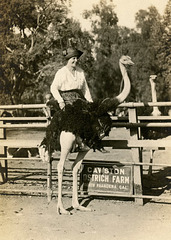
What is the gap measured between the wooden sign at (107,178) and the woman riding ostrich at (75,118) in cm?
55

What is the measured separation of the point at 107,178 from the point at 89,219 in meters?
0.99

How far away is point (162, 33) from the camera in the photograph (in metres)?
22.7

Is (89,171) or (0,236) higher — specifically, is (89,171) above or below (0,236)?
above

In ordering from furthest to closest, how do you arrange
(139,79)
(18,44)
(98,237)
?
(139,79) → (18,44) → (98,237)

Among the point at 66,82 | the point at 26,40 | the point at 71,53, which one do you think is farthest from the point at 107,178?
the point at 26,40

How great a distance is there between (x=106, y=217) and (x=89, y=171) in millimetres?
1051

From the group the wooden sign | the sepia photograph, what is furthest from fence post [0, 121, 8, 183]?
the wooden sign

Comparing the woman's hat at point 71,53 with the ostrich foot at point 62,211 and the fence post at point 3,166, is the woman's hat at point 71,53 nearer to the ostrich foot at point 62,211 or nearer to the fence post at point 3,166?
the ostrich foot at point 62,211

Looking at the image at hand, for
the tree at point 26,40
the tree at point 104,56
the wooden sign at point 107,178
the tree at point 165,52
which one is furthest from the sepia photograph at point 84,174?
the tree at point 104,56

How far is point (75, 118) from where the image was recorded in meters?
5.02

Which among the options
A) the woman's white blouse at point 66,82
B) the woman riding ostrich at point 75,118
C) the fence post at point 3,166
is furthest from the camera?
the fence post at point 3,166

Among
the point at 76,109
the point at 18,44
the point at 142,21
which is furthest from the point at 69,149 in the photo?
the point at 142,21

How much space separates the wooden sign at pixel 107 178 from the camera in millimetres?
5660

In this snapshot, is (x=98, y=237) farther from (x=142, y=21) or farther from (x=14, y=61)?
(x=142, y=21)
